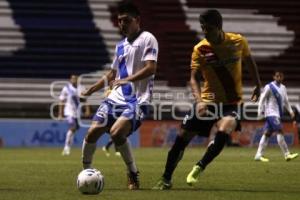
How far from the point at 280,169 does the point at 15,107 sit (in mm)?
16219

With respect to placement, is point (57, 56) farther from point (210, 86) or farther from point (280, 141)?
point (210, 86)

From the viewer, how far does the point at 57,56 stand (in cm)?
3025

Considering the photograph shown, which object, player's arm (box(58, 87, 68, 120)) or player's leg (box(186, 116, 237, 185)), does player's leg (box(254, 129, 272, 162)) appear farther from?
player's leg (box(186, 116, 237, 185))

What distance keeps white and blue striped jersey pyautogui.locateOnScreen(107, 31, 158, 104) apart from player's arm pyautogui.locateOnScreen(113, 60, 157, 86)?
0.37 feet

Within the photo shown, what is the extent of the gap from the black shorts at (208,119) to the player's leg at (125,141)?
0.81 metres

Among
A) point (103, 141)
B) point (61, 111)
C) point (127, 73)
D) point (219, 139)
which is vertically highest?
point (127, 73)

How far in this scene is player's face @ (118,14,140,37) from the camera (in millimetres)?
9547

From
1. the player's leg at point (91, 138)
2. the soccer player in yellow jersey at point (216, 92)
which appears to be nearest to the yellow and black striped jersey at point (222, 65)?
the soccer player in yellow jersey at point (216, 92)

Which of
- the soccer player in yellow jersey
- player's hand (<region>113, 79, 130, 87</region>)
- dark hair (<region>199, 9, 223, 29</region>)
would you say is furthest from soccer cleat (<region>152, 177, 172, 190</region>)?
dark hair (<region>199, 9, 223, 29</region>)

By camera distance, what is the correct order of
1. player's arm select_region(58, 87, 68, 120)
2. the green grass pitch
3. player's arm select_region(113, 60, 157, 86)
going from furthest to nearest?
player's arm select_region(58, 87, 68, 120), player's arm select_region(113, 60, 157, 86), the green grass pitch

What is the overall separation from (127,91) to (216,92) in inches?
46.6

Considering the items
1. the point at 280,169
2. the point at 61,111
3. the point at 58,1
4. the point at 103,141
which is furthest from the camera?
the point at 58,1

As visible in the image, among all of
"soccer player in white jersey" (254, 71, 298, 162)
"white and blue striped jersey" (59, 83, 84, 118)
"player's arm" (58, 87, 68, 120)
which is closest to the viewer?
"soccer player in white jersey" (254, 71, 298, 162)

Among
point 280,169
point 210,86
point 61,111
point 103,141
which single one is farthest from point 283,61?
point 210,86
